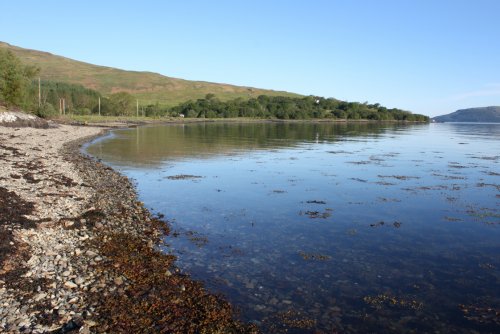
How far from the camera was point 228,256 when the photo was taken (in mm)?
16281

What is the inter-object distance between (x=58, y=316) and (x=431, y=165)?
46.2 m

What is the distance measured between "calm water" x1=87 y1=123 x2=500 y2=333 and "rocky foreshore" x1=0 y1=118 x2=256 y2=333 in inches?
49.7

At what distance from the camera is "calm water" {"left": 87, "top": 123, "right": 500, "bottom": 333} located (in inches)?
474

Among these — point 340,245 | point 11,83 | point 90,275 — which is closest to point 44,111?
point 11,83

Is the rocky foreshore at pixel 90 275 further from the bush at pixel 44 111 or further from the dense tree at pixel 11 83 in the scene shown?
the bush at pixel 44 111

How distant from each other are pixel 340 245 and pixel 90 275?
10.7 m

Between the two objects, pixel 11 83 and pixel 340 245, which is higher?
pixel 11 83

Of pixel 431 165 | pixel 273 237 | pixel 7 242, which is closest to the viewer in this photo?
pixel 7 242

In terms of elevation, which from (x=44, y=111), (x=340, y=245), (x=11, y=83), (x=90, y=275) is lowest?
(x=340, y=245)

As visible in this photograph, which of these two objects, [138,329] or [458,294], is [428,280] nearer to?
[458,294]

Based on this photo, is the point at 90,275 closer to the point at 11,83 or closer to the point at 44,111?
the point at 11,83

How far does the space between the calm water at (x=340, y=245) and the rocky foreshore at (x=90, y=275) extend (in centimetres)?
126

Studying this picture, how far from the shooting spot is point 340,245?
706 inches

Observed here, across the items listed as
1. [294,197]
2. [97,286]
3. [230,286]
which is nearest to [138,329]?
[97,286]
